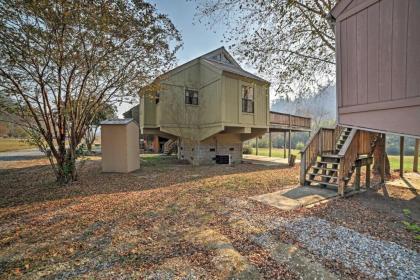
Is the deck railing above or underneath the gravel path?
above

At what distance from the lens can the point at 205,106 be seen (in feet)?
37.8

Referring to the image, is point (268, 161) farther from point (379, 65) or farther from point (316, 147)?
point (379, 65)

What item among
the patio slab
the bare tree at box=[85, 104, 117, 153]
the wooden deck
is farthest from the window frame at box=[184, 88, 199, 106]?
the patio slab

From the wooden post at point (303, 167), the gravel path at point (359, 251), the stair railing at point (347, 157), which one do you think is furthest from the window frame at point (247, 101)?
the gravel path at point (359, 251)

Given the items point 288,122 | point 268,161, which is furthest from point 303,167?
point 288,122

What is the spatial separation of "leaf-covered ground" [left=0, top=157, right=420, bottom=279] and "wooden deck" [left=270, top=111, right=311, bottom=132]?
8330 millimetres

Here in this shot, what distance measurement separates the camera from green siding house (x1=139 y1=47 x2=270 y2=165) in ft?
Answer: 34.7

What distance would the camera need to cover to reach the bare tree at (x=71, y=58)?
506 centimetres

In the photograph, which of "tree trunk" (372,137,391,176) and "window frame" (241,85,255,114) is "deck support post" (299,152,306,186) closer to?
"tree trunk" (372,137,391,176)

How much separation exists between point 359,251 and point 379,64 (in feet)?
9.00

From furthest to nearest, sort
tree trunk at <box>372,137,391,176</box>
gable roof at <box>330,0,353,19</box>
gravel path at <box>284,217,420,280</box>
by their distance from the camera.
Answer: tree trunk at <box>372,137,391,176</box>, gable roof at <box>330,0,353,19</box>, gravel path at <box>284,217,420,280</box>

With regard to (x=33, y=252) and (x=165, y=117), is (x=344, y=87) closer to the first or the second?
(x=33, y=252)

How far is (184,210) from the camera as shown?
464 centimetres

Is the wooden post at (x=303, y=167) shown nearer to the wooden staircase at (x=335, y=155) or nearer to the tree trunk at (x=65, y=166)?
the wooden staircase at (x=335, y=155)
